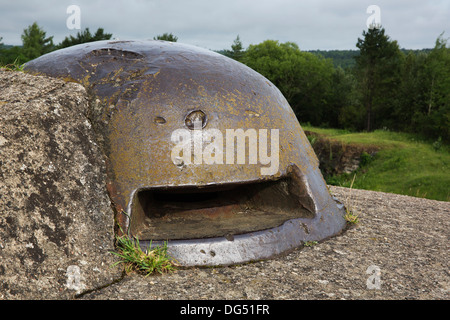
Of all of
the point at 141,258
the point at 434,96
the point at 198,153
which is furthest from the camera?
the point at 434,96

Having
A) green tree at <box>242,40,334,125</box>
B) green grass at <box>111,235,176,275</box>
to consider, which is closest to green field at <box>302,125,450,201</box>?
green grass at <box>111,235,176,275</box>

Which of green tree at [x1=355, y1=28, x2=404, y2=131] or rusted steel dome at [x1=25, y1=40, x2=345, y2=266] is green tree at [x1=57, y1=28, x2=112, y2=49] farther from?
rusted steel dome at [x1=25, y1=40, x2=345, y2=266]

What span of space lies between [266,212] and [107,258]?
4.84ft

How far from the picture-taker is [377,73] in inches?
1422

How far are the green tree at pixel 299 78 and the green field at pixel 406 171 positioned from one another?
1882 cm

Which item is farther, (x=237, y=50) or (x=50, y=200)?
(x=237, y=50)

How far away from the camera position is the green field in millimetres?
15273

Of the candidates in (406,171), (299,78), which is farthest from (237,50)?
(406,171)

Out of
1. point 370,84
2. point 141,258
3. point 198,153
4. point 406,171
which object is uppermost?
point 370,84

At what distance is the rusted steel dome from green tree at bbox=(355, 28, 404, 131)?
3409 centimetres

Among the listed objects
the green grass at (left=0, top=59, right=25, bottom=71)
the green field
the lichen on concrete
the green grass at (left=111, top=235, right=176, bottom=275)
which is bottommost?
the green field

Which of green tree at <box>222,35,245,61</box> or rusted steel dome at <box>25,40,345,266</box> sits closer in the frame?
rusted steel dome at <box>25,40,345,266</box>

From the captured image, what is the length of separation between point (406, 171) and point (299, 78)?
27.5 m

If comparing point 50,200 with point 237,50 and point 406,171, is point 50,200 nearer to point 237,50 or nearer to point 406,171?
point 406,171
